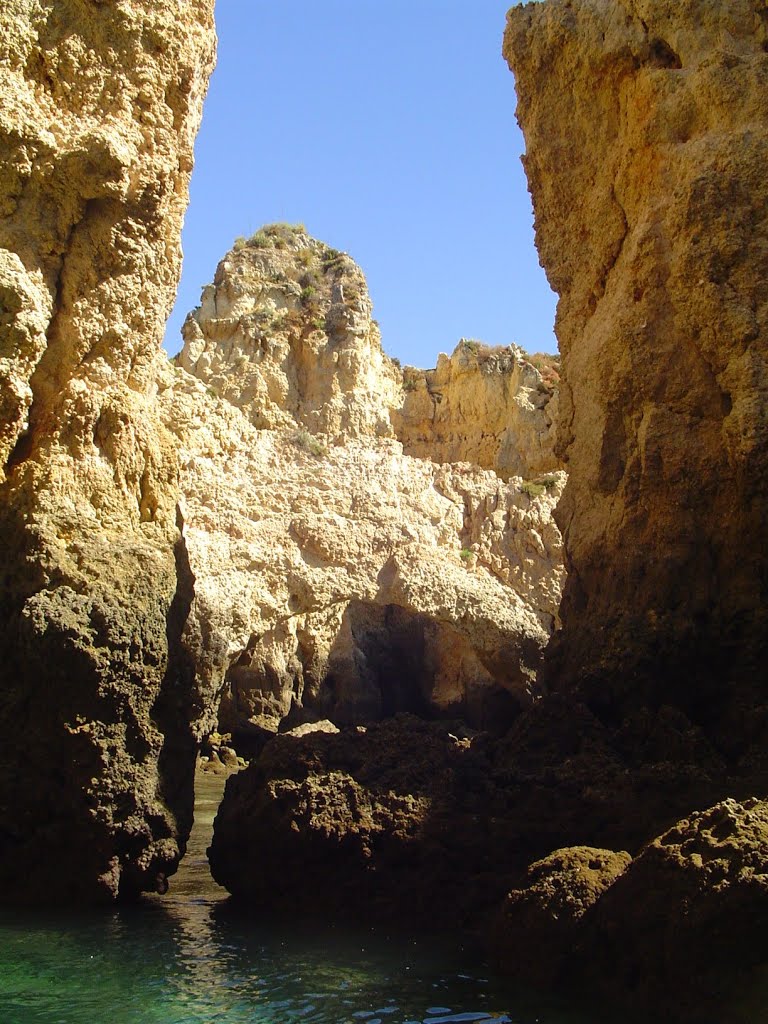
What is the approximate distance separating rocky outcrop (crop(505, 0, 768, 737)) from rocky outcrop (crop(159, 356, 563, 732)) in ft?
25.6

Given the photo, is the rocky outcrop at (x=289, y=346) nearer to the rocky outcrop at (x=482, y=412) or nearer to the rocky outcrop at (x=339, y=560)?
the rocky outcrop at (x=339, y=560)

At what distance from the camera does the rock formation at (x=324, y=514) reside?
19.3 metres

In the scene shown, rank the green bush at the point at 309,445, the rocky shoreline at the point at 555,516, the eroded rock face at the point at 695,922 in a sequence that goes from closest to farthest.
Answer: the eroded rock face at the point at 695,922 < the rocky shoreline at the point at 555,516 < the green bush at the point at 309,445

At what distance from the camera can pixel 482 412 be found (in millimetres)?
25188

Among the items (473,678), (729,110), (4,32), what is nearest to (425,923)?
(729,110)

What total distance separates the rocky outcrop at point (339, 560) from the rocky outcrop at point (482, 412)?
91 centimetres

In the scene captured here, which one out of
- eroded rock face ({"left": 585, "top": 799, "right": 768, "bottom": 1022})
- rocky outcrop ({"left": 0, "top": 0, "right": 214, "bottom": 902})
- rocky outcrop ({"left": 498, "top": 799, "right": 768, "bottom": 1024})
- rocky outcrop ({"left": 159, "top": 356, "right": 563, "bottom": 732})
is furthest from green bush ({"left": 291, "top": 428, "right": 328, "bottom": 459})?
eroded rock face ({"left": 585, "top": 799, "right": 768, "bottom": 1022})

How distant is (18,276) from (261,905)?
234 inches

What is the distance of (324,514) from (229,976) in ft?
44.3

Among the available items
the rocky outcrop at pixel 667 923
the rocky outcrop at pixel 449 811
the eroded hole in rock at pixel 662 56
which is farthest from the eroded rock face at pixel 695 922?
the eroded hole in rock at pixel 662 56

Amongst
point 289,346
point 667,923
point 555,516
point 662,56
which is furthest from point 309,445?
point 667,923

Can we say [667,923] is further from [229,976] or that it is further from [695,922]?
[229,976]

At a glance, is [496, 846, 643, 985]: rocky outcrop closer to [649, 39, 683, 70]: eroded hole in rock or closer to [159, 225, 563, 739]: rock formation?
[649, 39, 683, 70]: eroded hole in rock

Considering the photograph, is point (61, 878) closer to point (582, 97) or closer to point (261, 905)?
point (261, 905)
